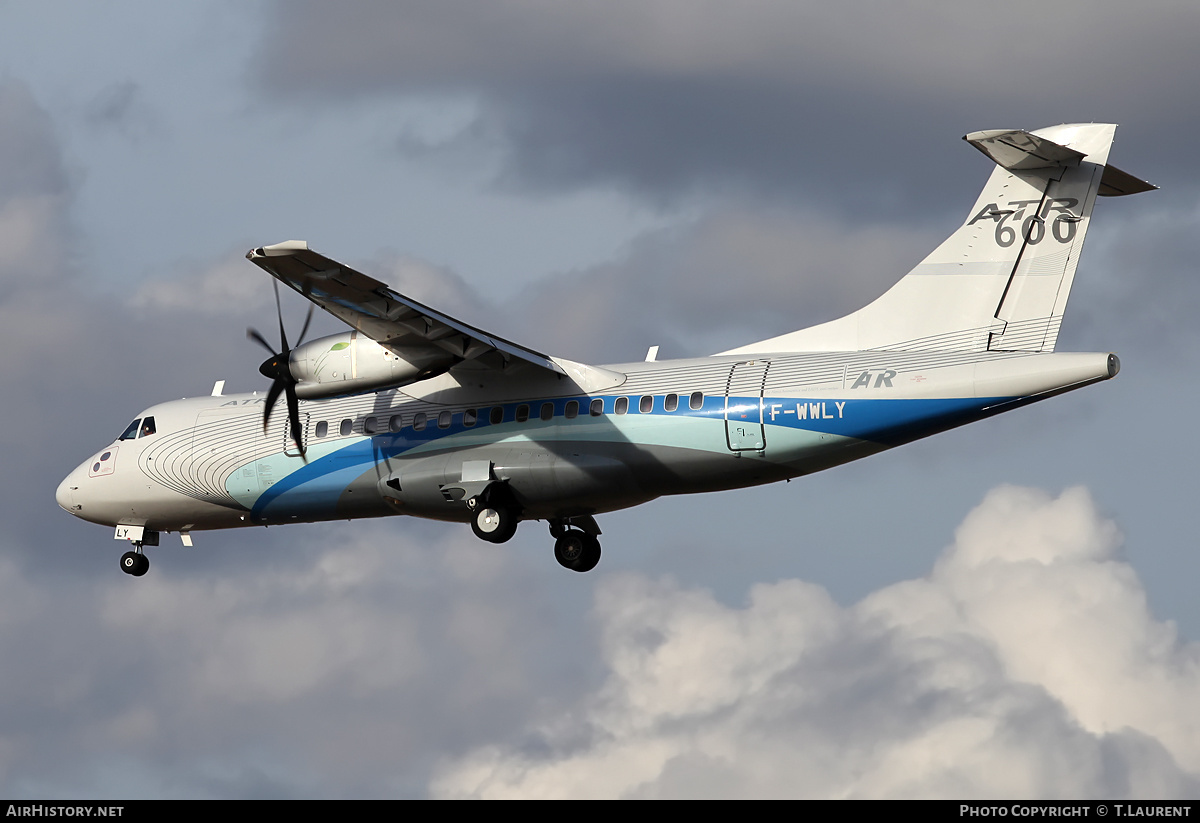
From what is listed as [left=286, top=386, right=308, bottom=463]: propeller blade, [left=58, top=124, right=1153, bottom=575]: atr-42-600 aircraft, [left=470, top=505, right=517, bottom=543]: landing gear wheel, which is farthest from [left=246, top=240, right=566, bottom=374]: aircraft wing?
[left=470, top=505, right=517, bottom=543]: landing gear wheel

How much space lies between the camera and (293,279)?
2655 centimetres

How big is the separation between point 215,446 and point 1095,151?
17.1 metres

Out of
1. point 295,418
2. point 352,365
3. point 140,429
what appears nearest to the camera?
point 352,365

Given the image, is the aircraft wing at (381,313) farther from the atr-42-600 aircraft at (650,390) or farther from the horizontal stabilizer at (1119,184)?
the horizontal stabilizer at (1119,184)

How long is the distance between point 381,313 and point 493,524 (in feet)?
15.0

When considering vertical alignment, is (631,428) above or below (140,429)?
below

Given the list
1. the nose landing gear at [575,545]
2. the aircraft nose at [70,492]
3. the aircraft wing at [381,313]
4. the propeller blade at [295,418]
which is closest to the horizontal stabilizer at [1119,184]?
the aircraft wing at [381,313]

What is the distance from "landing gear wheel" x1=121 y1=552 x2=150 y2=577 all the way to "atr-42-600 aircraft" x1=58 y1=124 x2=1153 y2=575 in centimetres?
314

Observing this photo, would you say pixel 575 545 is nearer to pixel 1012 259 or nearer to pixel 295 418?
pixel 295 418

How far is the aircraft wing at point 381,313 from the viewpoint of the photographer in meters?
25.8

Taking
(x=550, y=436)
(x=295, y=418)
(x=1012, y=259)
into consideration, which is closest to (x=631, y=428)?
(x=550, y=436)

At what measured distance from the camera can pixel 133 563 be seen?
34.1 m

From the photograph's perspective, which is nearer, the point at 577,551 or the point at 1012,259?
the point at 1012,259
